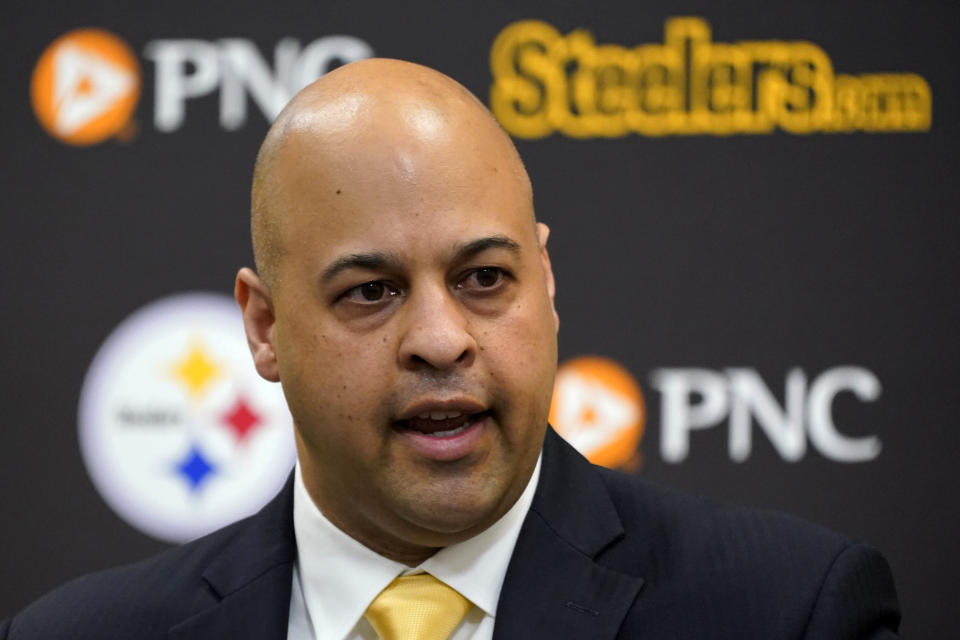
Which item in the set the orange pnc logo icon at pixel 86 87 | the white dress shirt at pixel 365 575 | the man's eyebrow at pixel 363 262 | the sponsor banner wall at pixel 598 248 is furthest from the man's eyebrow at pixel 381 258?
the orange pnc logo icon at pixel 86 87

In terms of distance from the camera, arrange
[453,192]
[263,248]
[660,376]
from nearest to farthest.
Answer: [453,192], [263,248], [660,376]

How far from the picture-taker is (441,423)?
136 cm

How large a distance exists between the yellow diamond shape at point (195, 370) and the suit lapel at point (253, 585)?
1288 mm

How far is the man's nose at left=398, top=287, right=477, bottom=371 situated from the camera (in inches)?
51.7

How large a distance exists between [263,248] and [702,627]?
0.72m

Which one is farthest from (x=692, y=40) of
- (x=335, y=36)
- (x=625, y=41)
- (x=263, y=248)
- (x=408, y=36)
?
(x=263, y=248)

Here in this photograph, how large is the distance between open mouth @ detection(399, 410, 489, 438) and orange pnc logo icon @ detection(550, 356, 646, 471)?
149 cm

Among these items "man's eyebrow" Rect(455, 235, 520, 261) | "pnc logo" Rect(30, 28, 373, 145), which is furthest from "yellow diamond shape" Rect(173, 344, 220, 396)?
"man's eyebrow" Rect(455, 235, 520, 261)

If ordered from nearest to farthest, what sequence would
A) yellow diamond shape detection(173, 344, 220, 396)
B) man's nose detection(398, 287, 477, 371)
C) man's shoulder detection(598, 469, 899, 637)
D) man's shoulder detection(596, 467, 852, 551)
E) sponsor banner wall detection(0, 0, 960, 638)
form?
man's nose detection(398, 287, 477, 371)
man's shoulder detection(598, 469, 899, 637)
man's shoulder detection(596, 467, 852, 551)
sponsor banner wall detection(0, 0, 960, 638)
yellow diamond shape detection(173, 344, 220, 396)

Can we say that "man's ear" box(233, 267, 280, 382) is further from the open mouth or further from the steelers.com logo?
the steelers.com logo

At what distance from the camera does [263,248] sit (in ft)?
4.99

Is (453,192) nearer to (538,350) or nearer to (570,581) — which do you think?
(538,350)

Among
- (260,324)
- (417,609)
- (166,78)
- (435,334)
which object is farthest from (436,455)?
(166,78)

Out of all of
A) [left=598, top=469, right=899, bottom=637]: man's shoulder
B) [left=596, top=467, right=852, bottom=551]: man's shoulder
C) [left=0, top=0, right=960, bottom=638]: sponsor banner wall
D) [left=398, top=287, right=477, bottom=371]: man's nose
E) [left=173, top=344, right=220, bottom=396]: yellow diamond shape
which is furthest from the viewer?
[left=173, top=344, right=220, bottom=396]: yellow diamond shape
